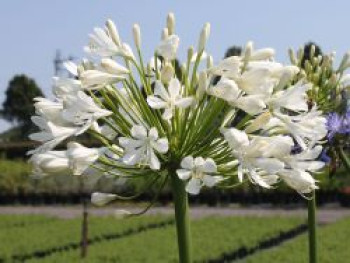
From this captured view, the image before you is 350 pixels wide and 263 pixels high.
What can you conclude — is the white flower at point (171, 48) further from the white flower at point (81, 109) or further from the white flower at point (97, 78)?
the white flower at point (81, 109)

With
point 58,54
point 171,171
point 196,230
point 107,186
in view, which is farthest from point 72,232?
point 58,54

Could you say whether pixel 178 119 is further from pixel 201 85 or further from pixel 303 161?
pixel 303 161

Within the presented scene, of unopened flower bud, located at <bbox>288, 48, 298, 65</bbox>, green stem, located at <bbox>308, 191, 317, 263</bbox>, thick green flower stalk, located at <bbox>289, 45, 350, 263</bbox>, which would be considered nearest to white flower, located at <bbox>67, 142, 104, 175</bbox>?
green stem, located at <bbox>308, 191, 317, 263</bbox>

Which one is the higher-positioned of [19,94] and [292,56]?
[19,94]

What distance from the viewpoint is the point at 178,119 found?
2.20 meters

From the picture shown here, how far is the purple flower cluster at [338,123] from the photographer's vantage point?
4391mm

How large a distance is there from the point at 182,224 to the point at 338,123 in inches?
99.5

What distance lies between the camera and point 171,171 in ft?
7.23

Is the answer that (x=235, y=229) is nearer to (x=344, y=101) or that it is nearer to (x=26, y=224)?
(x=26, y=224)

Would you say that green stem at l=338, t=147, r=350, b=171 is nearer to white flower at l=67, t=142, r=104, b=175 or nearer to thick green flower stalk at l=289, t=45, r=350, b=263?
thick green flower stalk at l=289, t=45, r=350, b=263

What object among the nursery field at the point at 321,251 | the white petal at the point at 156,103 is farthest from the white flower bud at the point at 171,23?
the nursery field at the point at 321,251

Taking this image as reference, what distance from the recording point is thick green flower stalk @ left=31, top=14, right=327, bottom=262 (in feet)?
6.70

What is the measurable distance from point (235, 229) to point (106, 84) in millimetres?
16219

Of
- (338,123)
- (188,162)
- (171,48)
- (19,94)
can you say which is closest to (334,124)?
(338,123)
